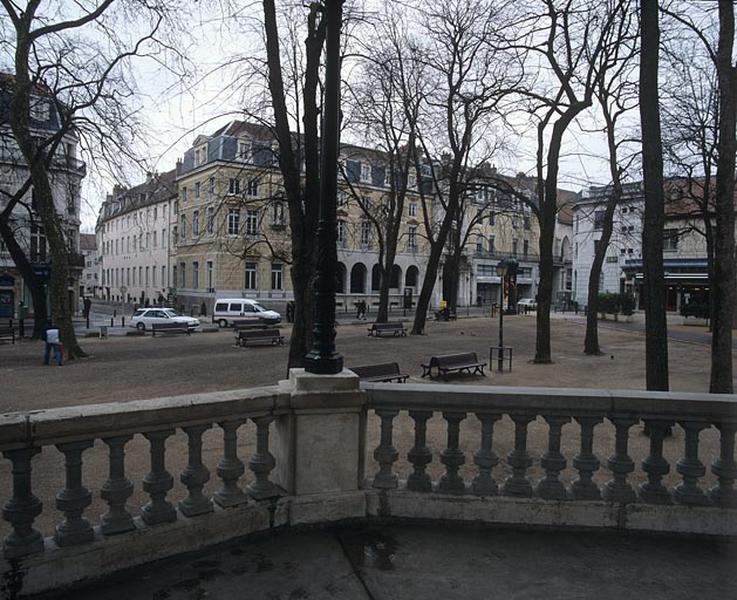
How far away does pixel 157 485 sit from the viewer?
331 centimetres

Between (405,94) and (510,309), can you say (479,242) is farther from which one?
(405,94)

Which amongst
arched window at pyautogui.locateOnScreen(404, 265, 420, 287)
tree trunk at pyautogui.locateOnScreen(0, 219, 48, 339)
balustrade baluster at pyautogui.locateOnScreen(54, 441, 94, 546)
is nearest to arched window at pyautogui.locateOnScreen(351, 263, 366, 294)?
arched window at pyautogui.locateOnScreen(404, 265, 420, 287)

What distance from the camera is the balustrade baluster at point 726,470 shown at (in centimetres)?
368

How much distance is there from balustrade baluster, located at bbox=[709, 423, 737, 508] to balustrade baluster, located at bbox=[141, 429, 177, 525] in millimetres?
3674

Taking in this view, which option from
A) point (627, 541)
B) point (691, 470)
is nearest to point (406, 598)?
point (627, 541)

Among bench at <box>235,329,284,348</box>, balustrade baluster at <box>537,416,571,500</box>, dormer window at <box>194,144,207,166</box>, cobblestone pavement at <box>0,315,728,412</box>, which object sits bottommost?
cobblestone pavement at <box>0,315,728,412</box>

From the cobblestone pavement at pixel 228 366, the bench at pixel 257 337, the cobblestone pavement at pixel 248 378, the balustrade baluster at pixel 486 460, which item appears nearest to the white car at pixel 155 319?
the cobblestone pavement at pixel 248 378

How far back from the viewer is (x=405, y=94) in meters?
24.0

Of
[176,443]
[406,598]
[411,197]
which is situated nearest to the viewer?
[406,598]

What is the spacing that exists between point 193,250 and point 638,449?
49.2 metres

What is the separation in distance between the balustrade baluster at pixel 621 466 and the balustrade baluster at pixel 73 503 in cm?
339

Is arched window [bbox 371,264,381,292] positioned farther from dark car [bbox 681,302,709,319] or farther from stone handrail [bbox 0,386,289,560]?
stone handrail [bbox 0,386,289,560]

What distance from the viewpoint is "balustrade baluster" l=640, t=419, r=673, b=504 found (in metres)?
3.78

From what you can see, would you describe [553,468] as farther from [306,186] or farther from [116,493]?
[306,186]
